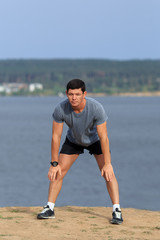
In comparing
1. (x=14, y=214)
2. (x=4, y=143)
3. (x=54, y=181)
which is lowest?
(x=4, y=143)

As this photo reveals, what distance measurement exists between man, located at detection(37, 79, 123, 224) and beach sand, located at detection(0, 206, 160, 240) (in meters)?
0.25

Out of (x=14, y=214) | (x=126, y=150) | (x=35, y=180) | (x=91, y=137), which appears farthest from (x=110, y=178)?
(x=126, y=150)

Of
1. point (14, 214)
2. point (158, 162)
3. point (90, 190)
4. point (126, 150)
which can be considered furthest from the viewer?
point (126, 150)

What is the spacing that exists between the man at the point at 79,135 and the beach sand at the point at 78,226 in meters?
0.25

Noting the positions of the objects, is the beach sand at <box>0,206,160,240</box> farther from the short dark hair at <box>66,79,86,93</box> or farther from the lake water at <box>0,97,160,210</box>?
the lake water at <box>0,97,160,210</box>

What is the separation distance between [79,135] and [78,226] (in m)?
1.25

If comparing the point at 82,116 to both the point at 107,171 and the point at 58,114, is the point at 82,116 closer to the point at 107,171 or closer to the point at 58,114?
the point at 58,114

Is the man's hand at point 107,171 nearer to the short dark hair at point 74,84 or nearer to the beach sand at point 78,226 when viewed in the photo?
the beach sand at point 78,226

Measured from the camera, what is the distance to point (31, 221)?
7.69 meters

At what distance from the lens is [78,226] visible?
24.2ft

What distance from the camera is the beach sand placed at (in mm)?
6832

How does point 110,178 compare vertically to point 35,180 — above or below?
above

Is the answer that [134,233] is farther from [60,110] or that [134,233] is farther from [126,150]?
[126,150]

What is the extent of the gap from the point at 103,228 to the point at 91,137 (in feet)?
4.16
